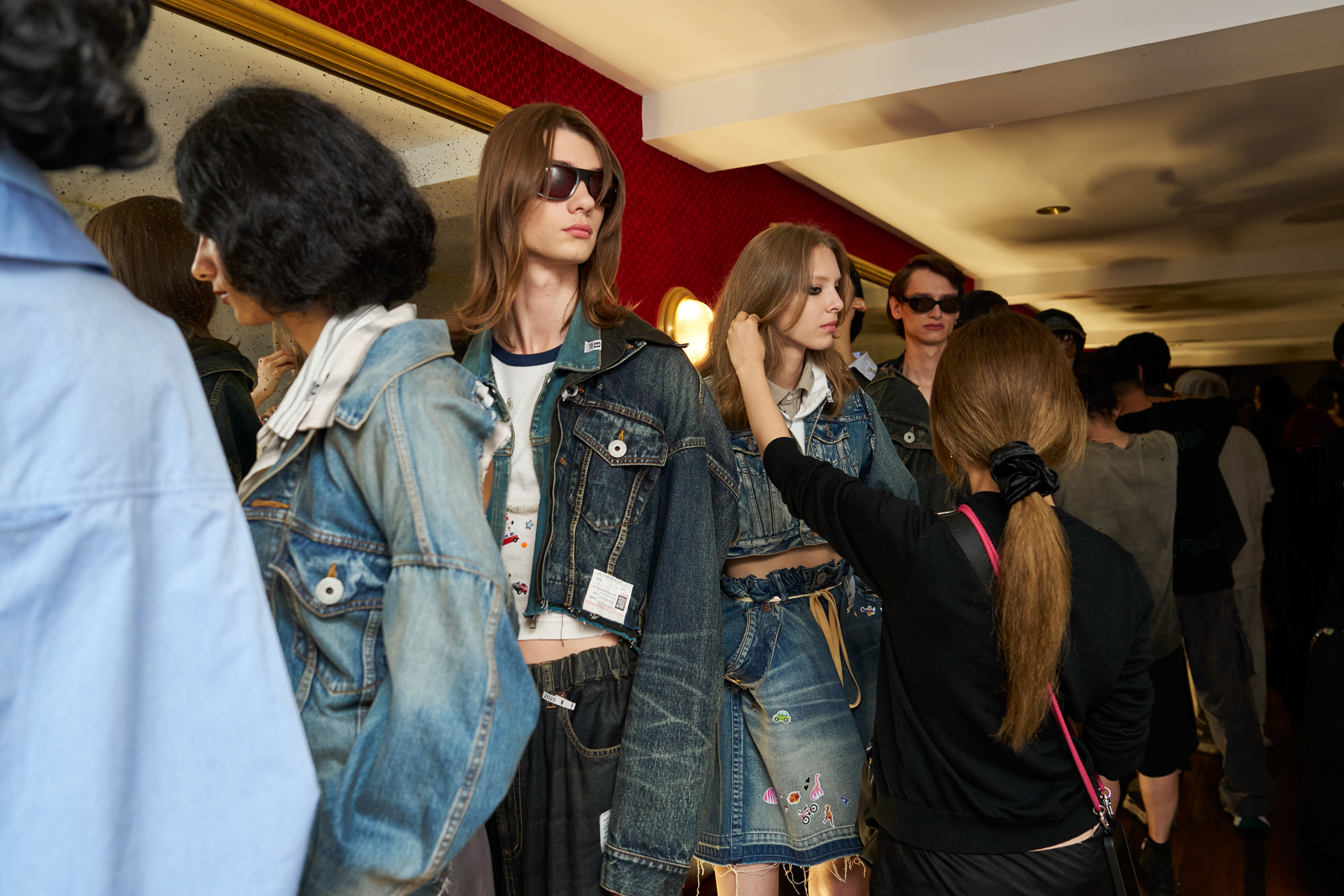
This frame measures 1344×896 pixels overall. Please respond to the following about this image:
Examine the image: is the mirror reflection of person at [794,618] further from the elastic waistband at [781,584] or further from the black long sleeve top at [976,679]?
the black long sleeve top at [976,679]

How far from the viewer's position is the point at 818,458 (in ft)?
6.59

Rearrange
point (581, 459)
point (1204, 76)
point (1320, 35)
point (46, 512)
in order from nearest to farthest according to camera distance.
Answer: point (46, 512) < point (581, 459) < point (1320, 35) < point (1204, 76)

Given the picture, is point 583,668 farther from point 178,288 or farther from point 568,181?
point 178,288

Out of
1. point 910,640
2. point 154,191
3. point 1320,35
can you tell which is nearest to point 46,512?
point 910,640

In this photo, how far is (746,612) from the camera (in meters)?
1.78

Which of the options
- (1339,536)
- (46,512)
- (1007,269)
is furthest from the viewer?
(1007,269)

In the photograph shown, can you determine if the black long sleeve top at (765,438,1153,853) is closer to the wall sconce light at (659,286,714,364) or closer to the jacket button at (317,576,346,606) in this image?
the jacket button at (317,576,346,606)

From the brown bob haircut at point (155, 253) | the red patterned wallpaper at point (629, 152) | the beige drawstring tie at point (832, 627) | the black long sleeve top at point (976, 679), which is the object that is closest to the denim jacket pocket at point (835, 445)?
the beige drawstring tie at point (832, 627)

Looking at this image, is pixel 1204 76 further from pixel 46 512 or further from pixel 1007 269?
pixel 1007 269

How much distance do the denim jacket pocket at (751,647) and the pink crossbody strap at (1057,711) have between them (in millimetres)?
521

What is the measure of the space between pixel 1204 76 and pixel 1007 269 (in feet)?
18.1

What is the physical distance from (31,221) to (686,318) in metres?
3.94

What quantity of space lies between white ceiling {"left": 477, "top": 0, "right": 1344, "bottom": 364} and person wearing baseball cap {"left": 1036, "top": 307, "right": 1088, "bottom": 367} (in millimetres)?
958

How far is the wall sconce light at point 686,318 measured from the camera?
4258 mm
